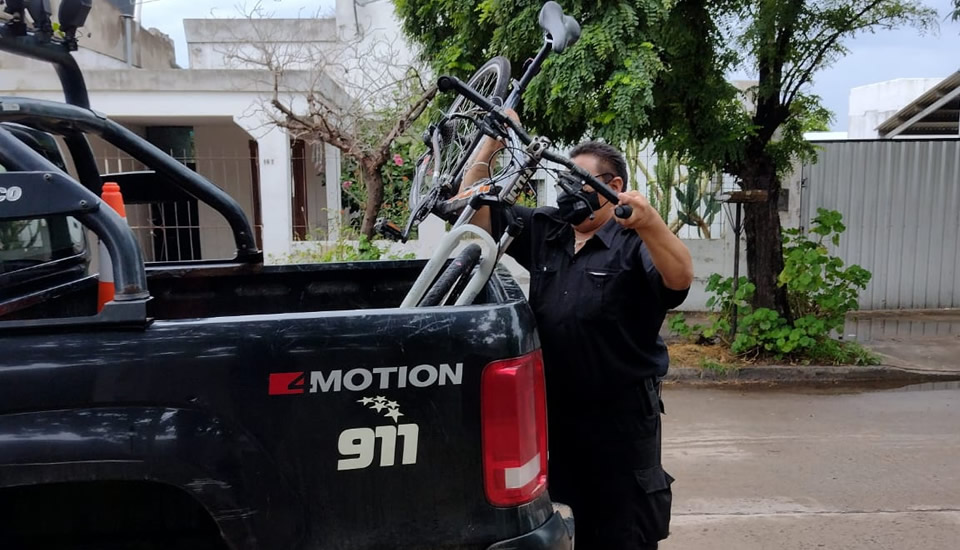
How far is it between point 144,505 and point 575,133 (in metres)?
5.59

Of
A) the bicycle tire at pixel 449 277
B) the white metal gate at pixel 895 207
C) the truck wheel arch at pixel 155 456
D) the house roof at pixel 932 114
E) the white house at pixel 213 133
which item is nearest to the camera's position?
the truck wheel arch at pixel 155 456

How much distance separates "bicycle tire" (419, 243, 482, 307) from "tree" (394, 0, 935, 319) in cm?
392

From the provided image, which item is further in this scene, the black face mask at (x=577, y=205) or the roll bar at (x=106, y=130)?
the black face mask at (x=577, y=205)

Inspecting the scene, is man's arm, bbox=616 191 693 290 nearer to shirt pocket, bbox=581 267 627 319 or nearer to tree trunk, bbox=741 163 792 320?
shirt pocket, bbox=581 267 627 319

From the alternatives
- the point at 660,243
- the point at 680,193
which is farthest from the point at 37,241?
the point at 680,193

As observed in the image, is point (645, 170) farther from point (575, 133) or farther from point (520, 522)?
point (520, 522)

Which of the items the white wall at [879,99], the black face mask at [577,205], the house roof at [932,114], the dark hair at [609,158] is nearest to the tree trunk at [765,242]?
the dark hair at [609,158]

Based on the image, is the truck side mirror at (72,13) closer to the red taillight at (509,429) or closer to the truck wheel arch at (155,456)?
the truck wheel arch at (155,456)

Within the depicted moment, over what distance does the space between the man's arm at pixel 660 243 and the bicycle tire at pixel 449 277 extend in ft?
1.51

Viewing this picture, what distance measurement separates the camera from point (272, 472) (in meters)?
1.63

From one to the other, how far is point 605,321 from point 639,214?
1.50ft

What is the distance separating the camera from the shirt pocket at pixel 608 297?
7.89ft

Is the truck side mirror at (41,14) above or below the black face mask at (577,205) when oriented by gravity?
above

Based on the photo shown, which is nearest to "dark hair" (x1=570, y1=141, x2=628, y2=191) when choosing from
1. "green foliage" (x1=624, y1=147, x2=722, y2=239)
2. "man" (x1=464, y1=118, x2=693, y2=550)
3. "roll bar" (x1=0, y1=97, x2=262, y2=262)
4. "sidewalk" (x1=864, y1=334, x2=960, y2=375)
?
"man" (x1=464, y1=118, x2=693, y2=550)
